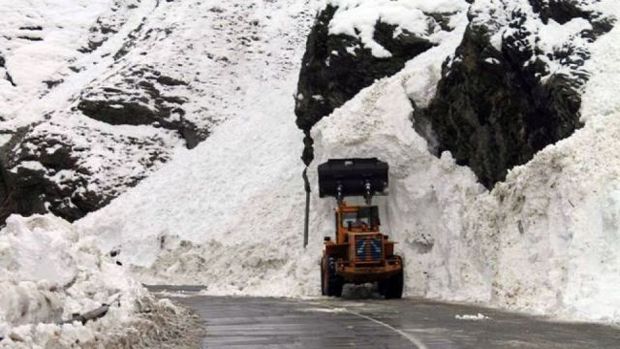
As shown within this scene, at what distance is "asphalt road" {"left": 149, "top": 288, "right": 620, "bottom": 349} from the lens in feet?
39.7

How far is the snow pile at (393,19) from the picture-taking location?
121 feet

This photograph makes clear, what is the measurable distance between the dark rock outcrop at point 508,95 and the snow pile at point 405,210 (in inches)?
23.7

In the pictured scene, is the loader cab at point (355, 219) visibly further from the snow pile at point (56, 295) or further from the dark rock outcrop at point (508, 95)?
the snow pile at point (56, 295)

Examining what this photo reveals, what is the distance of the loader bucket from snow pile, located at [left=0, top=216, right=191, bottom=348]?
15.8 m

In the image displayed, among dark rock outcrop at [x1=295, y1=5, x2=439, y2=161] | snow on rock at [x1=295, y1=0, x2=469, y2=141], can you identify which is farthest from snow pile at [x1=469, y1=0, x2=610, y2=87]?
dark rock outcrop at [x1=295, y1=5, x2=439, y2=161]

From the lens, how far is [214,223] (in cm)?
3991

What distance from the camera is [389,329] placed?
46.8 ft

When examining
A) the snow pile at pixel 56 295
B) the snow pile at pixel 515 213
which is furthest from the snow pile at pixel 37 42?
the snow pile at pixel 56 295

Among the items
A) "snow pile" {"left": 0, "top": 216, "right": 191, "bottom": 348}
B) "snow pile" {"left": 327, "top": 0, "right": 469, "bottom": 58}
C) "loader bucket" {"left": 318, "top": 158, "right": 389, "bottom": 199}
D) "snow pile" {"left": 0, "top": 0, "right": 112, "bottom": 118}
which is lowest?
"snow pile" {"left": 0, "top": 216, "right": 191, "bottom": 348}

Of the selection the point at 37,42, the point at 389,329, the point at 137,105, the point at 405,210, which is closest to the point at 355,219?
the point at 405,210

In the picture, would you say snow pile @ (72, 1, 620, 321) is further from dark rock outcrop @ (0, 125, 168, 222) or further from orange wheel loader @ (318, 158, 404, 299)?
dark rock outcrop @ (0, 125, 168, 222)

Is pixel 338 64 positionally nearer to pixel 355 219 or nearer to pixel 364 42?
pixel 364 42

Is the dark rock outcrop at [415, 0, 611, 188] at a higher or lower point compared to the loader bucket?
higher

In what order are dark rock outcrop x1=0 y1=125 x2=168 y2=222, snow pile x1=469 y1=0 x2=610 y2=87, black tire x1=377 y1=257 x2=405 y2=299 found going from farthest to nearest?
dark rock outcrop x1=0 y1=125 x2=168 y2=222
black tire x1=377 y1=257 x2=405 y2=299
snow pile x1=469 y1=0 x2=610 y2=87
